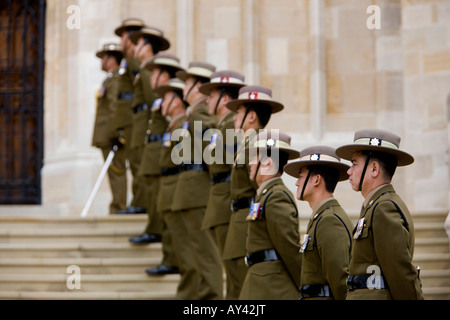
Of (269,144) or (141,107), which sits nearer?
(269,144)

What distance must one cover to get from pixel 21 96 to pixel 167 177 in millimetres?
6270

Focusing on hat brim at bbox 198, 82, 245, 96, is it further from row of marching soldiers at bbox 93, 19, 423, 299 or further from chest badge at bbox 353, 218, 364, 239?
chest badge at bbox 353, 218, 364, 239

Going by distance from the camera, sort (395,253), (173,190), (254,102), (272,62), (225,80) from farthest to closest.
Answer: (272,62), (173,190), (225,80), (254,102), (395,253)

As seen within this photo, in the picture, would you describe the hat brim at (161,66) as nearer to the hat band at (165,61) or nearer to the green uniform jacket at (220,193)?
the hat band at (165,61)

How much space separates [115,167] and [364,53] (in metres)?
4.24

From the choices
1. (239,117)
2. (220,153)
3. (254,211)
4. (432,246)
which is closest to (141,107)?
(220,153)

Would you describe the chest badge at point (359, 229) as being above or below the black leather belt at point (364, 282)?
above

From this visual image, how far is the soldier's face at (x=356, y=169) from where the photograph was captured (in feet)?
19.0

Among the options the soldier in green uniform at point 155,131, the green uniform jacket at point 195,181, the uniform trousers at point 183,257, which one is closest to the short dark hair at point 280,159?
the green uniform jacket at point 195,181

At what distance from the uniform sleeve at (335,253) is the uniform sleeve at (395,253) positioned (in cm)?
57

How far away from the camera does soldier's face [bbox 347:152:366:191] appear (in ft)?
19.0

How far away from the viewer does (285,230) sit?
21.9 ft

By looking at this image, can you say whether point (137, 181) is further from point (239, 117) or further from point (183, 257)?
point (239, 117)
